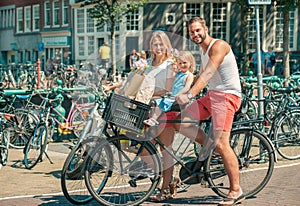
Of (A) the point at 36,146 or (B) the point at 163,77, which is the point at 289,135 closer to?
(B) the point at 163,77

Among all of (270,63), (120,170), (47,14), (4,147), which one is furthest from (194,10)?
(120,170)

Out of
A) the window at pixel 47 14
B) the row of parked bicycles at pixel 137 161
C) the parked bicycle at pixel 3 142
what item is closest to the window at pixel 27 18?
the window at pixel 47 14

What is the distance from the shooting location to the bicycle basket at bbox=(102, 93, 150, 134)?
6879 millimetres

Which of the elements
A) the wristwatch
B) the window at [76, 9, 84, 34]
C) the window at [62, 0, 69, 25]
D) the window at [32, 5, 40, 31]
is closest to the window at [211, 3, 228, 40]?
the window at [76, 9, 84, 34]

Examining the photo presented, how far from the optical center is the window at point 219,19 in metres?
38.6

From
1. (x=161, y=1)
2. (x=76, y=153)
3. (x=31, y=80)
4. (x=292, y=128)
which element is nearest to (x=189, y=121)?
(x=76, y=153)

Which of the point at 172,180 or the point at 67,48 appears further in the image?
the point at 67,48

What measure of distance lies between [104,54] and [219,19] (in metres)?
31.7

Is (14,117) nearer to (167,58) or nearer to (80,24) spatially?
(167,58)

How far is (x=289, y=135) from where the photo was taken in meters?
10.3

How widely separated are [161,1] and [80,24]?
644cm

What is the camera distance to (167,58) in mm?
7527

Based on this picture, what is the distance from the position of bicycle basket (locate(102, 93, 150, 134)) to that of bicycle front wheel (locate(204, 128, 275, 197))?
0.89 m

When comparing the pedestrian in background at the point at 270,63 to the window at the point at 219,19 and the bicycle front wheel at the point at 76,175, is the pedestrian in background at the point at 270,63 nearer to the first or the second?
the window at the point at 219,19
